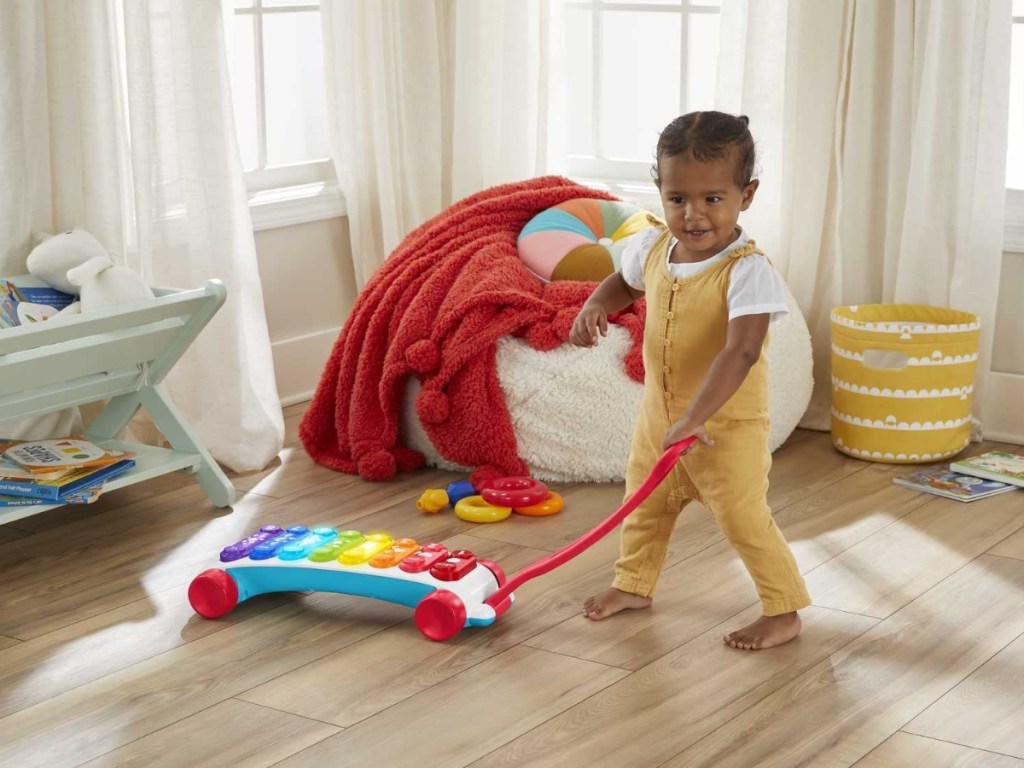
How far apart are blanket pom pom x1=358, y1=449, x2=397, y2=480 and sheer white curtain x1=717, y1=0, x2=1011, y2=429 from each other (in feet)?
3.37

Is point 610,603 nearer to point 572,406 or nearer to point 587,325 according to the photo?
point 587,325

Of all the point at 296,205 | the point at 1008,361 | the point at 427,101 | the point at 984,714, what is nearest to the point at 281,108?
the point at 296,205

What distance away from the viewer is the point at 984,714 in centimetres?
174

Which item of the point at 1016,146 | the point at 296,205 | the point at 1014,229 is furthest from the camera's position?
the point at 296,205

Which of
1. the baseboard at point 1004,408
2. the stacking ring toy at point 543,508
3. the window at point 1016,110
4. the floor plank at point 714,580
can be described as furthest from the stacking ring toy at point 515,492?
the window at point 1016,110

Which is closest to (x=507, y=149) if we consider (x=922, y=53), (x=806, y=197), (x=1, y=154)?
(x=806, y=197)

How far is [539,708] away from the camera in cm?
179

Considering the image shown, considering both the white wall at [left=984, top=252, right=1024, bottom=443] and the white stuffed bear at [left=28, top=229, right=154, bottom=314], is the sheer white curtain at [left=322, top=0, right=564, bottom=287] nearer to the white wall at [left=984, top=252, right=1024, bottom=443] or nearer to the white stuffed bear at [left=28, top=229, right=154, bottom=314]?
the white stuffed bear at [left=28, top=229, right=154, bottom=314]

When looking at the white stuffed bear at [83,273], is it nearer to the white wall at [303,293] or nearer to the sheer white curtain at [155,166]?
the sheer white curtain at [155,166]

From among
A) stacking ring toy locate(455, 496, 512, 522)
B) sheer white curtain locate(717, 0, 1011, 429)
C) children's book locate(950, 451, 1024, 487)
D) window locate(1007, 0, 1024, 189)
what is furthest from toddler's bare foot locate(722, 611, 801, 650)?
window locate(1007, 0, 1024, 189)

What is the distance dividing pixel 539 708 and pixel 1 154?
1.61 metres

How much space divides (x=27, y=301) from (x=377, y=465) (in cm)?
78

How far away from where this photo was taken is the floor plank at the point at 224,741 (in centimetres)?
168

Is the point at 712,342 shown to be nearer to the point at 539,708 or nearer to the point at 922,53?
the point at 539,708
